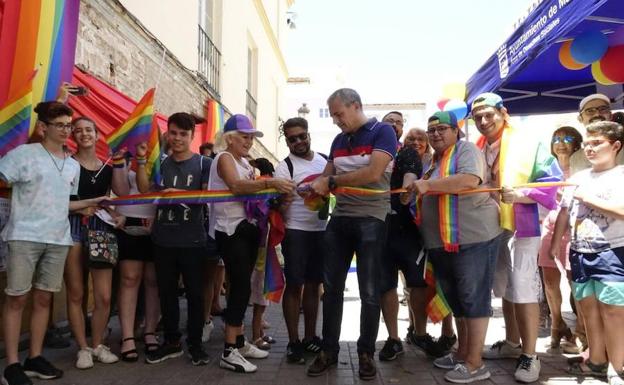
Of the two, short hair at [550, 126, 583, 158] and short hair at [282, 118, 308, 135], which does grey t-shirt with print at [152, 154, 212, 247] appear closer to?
short hair at [282, 118, 308, 135]

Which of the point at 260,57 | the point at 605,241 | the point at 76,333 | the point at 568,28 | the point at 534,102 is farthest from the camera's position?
the point at 260,57

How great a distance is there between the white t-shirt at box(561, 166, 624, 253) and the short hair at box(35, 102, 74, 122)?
3.64 m

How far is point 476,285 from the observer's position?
3449mm

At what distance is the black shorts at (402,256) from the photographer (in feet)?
13.5

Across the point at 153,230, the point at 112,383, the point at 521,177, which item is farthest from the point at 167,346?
the point at 521,177

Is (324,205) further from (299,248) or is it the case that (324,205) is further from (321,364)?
(321,364)

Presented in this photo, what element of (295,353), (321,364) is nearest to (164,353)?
(295,353)

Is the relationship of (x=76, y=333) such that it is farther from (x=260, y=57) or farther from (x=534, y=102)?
(x=260, y=57)

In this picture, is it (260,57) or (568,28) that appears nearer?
(568,28)

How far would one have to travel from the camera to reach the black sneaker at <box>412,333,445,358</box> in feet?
13.5

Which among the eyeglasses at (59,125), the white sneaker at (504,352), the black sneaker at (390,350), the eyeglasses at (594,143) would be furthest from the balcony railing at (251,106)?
the eyeglasses at (594,143)

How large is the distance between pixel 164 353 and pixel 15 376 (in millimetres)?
1052

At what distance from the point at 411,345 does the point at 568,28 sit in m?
3.09

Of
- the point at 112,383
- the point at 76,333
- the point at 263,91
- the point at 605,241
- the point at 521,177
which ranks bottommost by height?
the point at 112,383
